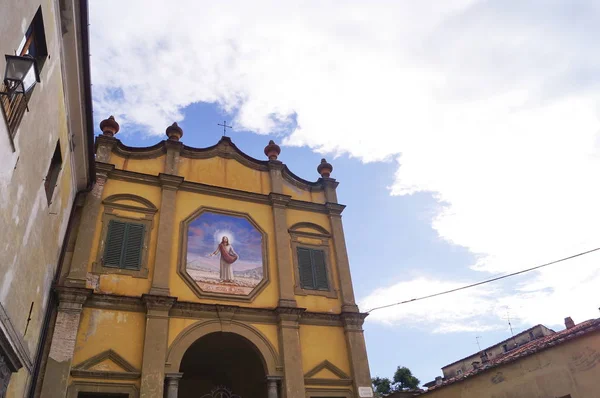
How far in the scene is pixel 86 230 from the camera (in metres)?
10.8

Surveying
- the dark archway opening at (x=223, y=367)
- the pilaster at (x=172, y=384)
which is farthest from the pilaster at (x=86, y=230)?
the dark archway opening at (x=223, y=367)

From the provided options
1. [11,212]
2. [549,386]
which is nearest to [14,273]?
[11,212]

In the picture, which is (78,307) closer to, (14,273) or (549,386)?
(14,273)

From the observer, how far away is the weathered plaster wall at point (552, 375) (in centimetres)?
995

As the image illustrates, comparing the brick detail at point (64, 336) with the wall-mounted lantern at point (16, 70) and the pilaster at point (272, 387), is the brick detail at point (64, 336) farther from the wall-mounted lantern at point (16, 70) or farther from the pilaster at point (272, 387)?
the wall-mounted lantern at point (16, 70)

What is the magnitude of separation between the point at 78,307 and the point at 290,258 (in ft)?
17.8

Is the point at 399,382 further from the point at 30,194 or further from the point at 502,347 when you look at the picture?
the point at 30,194

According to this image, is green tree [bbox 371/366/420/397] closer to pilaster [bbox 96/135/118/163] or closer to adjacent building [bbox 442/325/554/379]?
adjacent building [bbox 442/325/554/379]

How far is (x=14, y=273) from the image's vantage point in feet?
21.0

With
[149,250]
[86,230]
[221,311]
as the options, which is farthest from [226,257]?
[86,230]

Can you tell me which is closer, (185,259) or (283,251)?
(185,259)

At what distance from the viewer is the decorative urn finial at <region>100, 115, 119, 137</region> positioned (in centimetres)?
1273

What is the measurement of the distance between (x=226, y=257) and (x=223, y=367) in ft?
12.3

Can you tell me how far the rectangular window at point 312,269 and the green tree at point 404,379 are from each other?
28.9 metres
